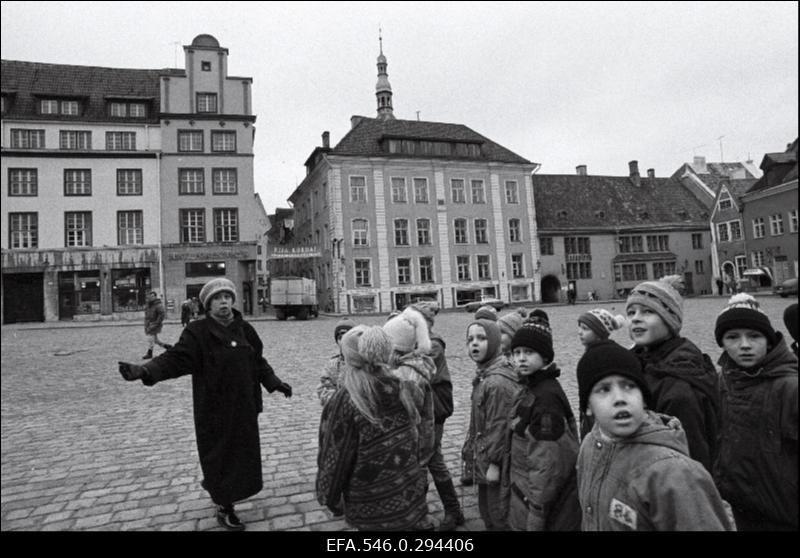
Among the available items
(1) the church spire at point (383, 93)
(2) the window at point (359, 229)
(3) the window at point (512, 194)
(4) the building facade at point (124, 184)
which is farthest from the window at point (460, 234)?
(1) the church spire at point (383, 93)

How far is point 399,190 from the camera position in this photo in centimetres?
1811

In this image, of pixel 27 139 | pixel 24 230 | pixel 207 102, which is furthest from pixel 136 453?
pixel 27 139

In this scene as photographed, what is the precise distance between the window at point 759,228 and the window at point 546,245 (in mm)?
16699

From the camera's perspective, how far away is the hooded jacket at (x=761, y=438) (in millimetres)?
1547

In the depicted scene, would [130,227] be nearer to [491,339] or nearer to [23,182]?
[23,182]

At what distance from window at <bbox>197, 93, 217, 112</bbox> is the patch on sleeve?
32188 millimetres

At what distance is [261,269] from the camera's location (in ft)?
182

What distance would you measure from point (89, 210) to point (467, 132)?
24.8 metres

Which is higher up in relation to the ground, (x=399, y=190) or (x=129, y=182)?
(x=129, y=182)

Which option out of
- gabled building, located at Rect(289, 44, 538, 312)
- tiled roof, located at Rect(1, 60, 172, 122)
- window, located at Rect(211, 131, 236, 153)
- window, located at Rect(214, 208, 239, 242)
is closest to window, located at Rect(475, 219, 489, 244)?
gabled building, located at Rect(289, 44, 538, 312)

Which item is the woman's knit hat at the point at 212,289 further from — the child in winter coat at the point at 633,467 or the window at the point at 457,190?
the window at the point at 457,190

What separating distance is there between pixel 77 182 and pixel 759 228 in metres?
32.2

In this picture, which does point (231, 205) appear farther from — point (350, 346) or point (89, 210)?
point (350, 346)
